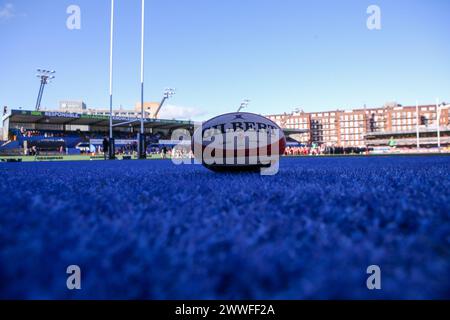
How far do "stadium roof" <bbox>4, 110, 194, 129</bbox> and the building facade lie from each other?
46.4 metres

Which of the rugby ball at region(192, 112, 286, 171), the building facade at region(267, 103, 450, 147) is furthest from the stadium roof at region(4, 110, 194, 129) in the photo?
the building facade at region(267, 103, 450, 147)

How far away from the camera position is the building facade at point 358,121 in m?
84.6

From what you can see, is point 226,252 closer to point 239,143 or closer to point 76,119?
point 239,143

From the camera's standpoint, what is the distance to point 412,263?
0.76m

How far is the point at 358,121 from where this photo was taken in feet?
299

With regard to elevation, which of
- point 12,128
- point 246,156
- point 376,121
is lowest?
point 246,156

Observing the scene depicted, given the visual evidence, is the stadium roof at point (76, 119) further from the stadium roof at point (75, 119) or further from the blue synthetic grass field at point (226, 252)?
the blue synthetic grass field at point (226, 252)

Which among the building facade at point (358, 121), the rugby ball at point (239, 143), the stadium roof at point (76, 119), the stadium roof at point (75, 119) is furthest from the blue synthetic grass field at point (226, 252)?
the building facade at point (358, 121)

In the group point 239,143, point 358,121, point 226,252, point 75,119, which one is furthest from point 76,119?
point 358,121

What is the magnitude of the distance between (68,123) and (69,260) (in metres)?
42.8

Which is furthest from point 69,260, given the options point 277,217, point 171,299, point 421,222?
point 421,222

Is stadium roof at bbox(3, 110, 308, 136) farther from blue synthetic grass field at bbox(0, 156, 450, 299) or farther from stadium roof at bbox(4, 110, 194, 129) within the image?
blue synthetic grass field at bbox(0, 156, 450, 299)

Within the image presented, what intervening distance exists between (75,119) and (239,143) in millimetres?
37990
